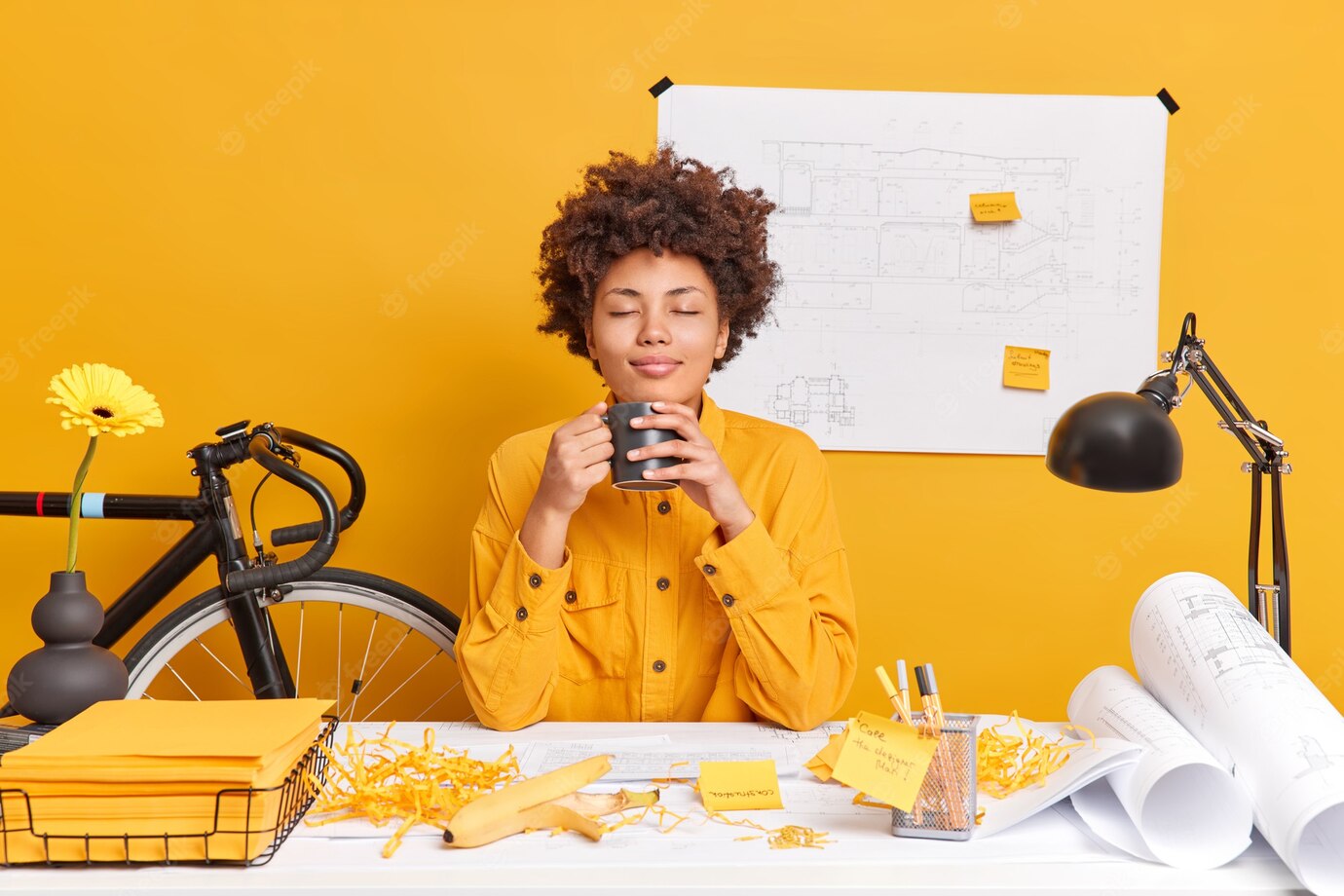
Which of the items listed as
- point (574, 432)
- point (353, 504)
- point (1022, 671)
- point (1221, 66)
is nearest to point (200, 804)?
point (574, 432)

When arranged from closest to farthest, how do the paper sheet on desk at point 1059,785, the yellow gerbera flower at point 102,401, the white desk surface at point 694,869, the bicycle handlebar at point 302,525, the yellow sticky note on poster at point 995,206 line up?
the white desk surface at point 694,869 < the paper sheet on desk at point 1059,785 < the yellow gerbera flower at point 102,401 < the bicycle handlebar at point 302,525 < the yellow sticky note on poster at point 995,206

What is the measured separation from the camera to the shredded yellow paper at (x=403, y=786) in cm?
→ 96

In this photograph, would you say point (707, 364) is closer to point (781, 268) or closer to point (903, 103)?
point (781, 268)

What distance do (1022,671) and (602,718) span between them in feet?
3.54

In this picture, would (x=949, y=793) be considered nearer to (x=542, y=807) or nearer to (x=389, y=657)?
(x=542, y=807)

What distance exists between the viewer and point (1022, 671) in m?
2.25

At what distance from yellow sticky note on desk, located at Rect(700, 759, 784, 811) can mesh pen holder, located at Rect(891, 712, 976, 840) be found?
138mm

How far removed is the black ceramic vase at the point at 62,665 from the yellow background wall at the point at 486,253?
1126mm

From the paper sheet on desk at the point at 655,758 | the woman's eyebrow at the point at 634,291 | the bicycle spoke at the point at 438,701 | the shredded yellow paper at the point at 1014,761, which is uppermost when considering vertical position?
the woman's eyebrow at the point at 634,291

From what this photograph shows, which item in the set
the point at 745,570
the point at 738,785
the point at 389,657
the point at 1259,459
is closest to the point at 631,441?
the point at 745,570

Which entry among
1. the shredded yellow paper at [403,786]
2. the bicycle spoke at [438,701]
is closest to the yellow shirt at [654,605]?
the shredded yellow paper at [403,786]

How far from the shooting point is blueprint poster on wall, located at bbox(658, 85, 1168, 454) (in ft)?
7.19

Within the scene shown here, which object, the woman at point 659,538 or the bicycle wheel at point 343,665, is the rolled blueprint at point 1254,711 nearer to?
the woman at point 659,538

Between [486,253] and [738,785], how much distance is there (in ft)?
4.78
